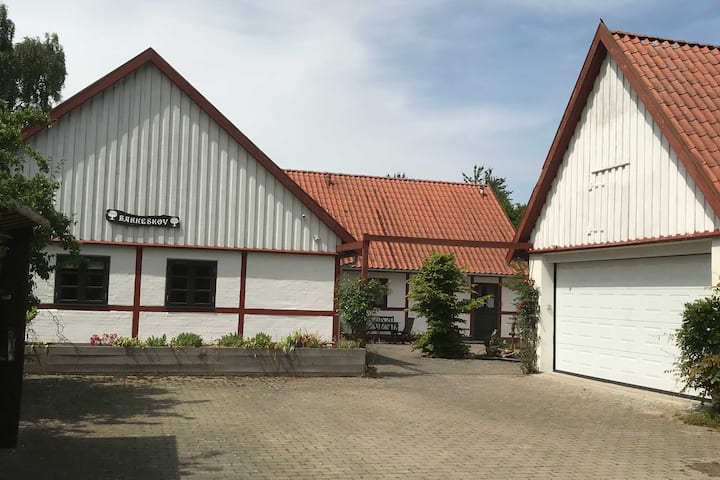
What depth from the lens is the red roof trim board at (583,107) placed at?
11367 millimetres

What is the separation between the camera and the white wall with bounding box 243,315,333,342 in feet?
54.6

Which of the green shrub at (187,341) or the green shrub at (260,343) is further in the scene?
the green shrub at (260,343)

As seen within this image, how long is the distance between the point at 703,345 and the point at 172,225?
1108cm

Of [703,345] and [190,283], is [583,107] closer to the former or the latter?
[703,345]

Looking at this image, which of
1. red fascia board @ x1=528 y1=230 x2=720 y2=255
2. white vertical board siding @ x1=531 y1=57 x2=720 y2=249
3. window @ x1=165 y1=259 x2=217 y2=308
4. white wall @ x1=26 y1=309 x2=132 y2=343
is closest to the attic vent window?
white vertical board siding @ x1=531 y1=57 x2=720 y2=249

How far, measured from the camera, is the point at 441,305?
1984 cm

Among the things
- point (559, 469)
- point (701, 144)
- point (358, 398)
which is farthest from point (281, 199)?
point (559, 469)

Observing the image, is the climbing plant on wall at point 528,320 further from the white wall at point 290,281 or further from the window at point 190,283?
the window at point 190,283

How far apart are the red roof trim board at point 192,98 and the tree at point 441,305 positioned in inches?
155

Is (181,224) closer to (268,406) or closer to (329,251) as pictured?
(329,251)

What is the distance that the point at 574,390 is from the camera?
14.0 meters

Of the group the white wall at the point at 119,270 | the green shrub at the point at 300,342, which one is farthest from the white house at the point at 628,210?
the white wall at the point at 119,270

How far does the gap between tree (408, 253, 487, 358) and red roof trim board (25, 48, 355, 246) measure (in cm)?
393

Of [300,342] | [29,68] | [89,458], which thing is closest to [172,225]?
[300,342]
